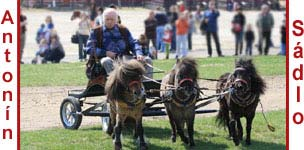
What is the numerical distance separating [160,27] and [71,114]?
14.3 metres

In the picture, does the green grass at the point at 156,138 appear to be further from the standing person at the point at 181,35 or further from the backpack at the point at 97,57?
the standing person at the point at 181,35

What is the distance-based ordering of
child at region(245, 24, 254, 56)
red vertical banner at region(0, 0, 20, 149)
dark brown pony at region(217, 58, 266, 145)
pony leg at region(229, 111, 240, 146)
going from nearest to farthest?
1. red vertical banner at region(0, 0, 20, 149)
2. dark brown pony at region(217, 58, 266, 145)
3. pony leg at region(229, 111, 240, 146)
4. child at region(245, 24, 254, 56)

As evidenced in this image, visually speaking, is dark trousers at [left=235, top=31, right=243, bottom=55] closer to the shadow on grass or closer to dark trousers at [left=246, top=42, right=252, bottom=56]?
dark trousers at [left=246, top=42, right=252, bottom=56]

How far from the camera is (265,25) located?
26.7 m

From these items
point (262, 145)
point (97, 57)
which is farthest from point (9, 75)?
point (262, 145)

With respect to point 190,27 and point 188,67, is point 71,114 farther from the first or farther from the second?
point 190,27

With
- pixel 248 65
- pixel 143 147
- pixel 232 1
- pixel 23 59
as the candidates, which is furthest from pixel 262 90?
pixel 232 1

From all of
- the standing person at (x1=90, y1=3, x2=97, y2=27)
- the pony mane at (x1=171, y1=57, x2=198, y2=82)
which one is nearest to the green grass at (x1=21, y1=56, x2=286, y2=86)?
the standing person at (x1=90, y1=3, x2=97, y2=27)

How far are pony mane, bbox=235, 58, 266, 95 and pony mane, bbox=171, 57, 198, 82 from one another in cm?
72

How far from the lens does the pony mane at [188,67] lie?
11453mm

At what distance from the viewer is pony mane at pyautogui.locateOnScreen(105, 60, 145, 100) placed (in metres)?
10.9

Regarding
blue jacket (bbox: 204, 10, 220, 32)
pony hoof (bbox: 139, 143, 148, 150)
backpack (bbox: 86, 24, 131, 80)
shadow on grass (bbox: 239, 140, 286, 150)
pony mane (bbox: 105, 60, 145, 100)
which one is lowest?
shadow on grass (bbox: 239, 140, 286, 150)

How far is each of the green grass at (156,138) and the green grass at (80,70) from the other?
6.24m

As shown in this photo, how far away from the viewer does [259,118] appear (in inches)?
577
